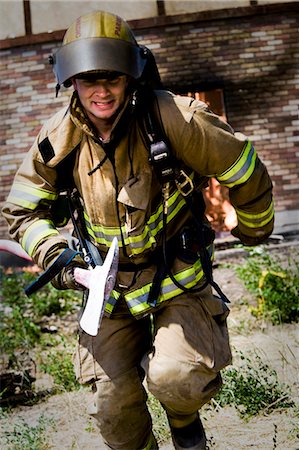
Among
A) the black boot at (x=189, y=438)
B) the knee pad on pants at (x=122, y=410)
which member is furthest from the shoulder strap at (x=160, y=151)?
the black boot at (x=189, y=438)

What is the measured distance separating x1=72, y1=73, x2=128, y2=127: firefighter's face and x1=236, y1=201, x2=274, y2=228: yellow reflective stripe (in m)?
0.72

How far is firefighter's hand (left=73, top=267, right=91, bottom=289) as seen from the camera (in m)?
2.48

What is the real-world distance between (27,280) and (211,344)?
492 cm

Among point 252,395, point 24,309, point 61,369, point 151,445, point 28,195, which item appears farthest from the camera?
point 24,309

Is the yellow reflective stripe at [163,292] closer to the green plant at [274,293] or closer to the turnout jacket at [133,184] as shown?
the turnout jacket at [133,184]

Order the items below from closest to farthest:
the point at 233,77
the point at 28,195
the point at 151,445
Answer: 1. the point at 28,195
2. the point at 151,445
3. the point at 233,77

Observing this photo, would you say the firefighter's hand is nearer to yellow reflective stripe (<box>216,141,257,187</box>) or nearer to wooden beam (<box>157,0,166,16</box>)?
yellow reflective stripe (<box>216,141,257,187</box>)

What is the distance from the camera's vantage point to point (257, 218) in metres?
2.74

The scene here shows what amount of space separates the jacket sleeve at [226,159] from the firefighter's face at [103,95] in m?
0.24

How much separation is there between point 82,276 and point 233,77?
7.04 metres

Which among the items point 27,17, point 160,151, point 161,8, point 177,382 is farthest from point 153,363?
point 27,17

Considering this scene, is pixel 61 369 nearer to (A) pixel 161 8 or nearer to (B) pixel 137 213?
(B) pixel 137 213

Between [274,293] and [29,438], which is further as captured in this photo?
[274,293]

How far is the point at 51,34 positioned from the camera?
8.91m
